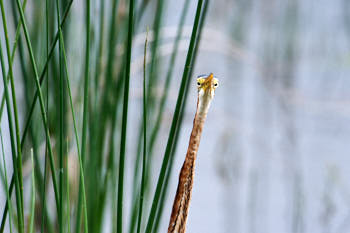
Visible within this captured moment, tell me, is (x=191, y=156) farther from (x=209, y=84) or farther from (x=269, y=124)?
(x=269, y=124)

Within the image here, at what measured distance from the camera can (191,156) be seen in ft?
1.14

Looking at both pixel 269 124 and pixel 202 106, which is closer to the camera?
pixel 202 106

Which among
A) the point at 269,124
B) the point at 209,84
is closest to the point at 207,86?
the point at 209,84

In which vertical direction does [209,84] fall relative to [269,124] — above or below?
below

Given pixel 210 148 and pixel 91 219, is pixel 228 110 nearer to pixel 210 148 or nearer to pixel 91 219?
pixel 210 148

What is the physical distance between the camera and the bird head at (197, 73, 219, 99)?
344 mm

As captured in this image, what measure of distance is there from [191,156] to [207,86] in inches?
2.2

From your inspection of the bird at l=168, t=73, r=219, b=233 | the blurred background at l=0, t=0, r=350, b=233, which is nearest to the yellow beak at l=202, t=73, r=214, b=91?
the bird at l=168, t=73, r=219, b=233

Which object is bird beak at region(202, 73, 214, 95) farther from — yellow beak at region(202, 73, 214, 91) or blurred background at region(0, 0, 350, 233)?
blurred background at region(0, 0, 350, 233)

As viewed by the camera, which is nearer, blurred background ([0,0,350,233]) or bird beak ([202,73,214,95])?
bird beak ([202,73,214,95])

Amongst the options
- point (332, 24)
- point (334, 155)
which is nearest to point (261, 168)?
point (334, 155)

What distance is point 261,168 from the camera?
63.7 inches

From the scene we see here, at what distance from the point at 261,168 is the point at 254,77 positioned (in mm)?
527

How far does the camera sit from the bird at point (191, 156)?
341mm
